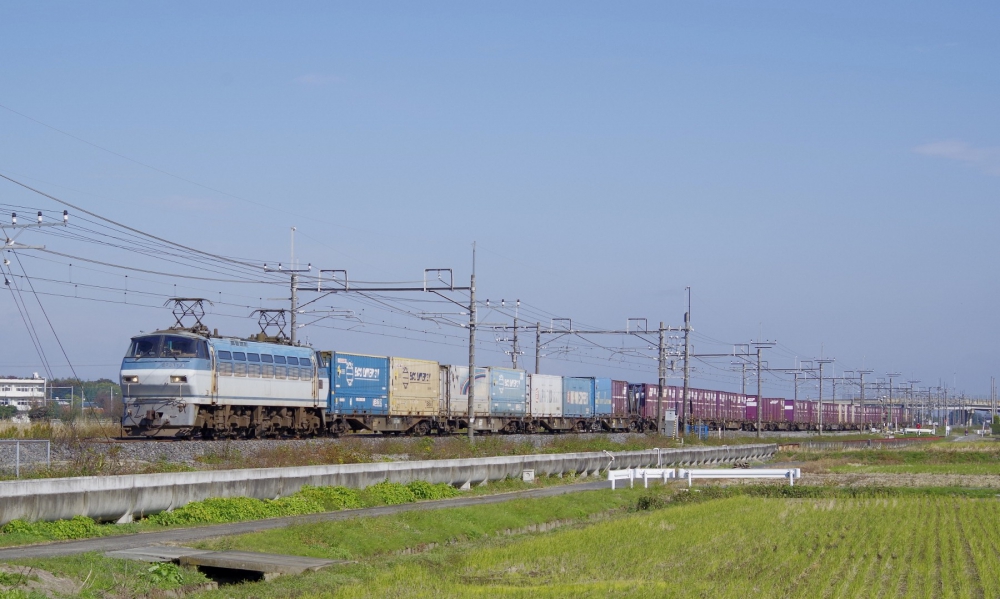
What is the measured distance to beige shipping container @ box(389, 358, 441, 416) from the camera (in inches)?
2120

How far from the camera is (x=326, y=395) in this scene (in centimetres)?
4803

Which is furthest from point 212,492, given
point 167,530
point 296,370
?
point 296,370

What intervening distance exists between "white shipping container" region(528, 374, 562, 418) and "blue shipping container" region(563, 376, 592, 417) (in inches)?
37.5

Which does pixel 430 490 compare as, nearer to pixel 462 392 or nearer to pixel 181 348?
pixel 181 348

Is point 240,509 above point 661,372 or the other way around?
the other way around

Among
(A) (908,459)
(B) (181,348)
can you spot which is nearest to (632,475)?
(B) (181,348)

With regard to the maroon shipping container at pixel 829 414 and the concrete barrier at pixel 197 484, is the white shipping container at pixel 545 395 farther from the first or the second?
the maroon shipping container at pixel 829 414

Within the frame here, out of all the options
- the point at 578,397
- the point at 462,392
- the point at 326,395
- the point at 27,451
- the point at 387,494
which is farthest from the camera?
the point at 578,397

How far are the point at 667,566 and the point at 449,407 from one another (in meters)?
41.6

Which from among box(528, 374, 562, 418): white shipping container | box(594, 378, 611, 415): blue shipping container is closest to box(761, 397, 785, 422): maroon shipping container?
box(594, 378, 611, 415): blue shipping container

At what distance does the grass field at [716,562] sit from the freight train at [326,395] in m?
18.0

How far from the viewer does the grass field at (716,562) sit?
16.1 m

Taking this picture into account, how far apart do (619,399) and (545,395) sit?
12.8 meters

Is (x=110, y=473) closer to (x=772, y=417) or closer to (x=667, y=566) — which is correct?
(x=667, y=566)
